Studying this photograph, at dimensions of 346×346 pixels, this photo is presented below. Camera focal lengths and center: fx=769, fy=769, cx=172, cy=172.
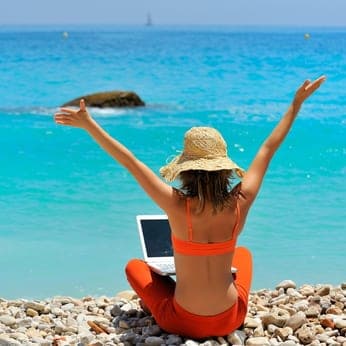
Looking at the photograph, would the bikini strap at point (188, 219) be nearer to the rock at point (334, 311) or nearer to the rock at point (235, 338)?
the rock at point (235, 338)

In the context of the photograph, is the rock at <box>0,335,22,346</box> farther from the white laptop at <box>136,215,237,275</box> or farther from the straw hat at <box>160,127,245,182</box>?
the straw hat at <box>160,127,245,182</box>

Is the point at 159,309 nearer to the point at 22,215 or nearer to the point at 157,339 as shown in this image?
the point at 157,339

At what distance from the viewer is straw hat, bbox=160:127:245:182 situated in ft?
11.7

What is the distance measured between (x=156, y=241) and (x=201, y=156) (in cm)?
106

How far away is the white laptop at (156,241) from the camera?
14.4 ft

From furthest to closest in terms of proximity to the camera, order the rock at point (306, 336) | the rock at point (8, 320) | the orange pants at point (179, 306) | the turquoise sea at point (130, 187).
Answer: the turquoise sea at point (130, 187) < the rock at point (8, 320) < the rock at point (306, 336) < the orange pants at point (179, 306)

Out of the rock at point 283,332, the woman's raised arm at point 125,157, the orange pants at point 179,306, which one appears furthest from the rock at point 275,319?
the woman's raised arm at point 125,157

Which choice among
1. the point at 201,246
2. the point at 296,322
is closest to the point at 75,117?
the point at 201,246

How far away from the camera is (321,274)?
6.21 metres

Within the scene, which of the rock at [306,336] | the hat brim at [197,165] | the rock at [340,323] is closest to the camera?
the hat brim at [197,165]

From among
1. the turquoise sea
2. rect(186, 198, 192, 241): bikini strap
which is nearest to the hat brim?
rect(186, 198, 192, 241): bikini strap

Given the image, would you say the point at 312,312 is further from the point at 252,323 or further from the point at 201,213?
the point at 201,213

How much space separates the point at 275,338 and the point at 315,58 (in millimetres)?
37678

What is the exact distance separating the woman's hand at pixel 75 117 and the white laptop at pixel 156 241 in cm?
99
